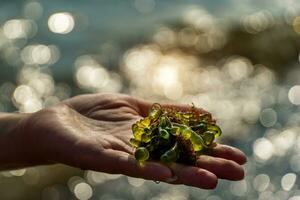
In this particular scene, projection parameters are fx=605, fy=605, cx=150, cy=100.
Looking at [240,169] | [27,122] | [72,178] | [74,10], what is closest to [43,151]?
[27,122]

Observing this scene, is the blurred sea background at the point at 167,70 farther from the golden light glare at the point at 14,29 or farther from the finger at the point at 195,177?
the finger at the point at 195,177

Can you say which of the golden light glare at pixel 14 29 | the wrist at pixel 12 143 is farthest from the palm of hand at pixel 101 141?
the golden light glare at pixel 14 29

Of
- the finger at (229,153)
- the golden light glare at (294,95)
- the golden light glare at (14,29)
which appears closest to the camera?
the finger at (229,153)

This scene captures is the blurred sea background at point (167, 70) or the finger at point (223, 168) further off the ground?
the blurred sea background at point (167, 70)

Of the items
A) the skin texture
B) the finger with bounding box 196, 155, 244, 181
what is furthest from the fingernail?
the finger with bounding box 196, 155, 244, 181

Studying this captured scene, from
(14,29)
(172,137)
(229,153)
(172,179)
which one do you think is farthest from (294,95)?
(172,179)

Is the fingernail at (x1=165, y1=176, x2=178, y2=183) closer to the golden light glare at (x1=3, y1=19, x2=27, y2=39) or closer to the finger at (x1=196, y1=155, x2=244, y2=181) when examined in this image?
the finger at (x1=196, y1=155, x2=244, y2=181)

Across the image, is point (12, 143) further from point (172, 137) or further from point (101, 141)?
point (172, 137)

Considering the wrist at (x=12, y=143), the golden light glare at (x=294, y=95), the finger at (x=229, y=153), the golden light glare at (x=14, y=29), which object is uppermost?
the golden light glare at (x=294, y=95)
